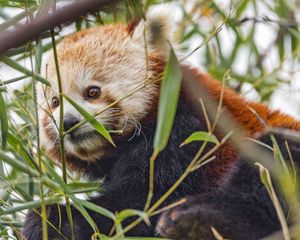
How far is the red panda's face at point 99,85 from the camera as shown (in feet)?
11.8

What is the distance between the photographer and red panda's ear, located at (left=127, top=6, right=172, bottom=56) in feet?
13.0

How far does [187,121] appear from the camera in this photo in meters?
3.49

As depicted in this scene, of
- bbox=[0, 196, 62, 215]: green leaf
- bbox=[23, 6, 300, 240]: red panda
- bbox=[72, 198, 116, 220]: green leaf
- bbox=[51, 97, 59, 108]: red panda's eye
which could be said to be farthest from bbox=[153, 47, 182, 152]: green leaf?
bbox=[51, 97, 59, 108]: red panda's eye

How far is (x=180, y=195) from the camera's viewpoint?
3.28 meters

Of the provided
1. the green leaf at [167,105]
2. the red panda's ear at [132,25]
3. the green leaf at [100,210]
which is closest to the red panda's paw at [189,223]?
the green leaf at [100,210]

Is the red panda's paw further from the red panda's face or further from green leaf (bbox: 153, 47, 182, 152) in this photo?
the red panda's face

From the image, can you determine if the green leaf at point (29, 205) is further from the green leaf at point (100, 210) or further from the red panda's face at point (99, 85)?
the red panda's face at point (99, 85)

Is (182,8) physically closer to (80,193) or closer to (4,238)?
(80,193)

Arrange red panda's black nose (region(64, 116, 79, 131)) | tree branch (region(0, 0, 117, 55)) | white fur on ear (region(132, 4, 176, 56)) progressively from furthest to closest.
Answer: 1. white fur on ear (region(132, 4, 176, 56))
2. red panda's black nose (region(64, 116, 79, 131))
3. tree branch (region(0, 0, 117, 55))

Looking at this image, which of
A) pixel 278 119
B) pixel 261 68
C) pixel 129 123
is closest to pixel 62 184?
pixel 129 123

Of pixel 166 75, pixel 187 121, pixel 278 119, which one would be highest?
pixel 166 75

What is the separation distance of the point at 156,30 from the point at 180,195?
1244mm

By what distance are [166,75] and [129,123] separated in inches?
52.1

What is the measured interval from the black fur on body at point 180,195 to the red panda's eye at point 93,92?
359 mm
